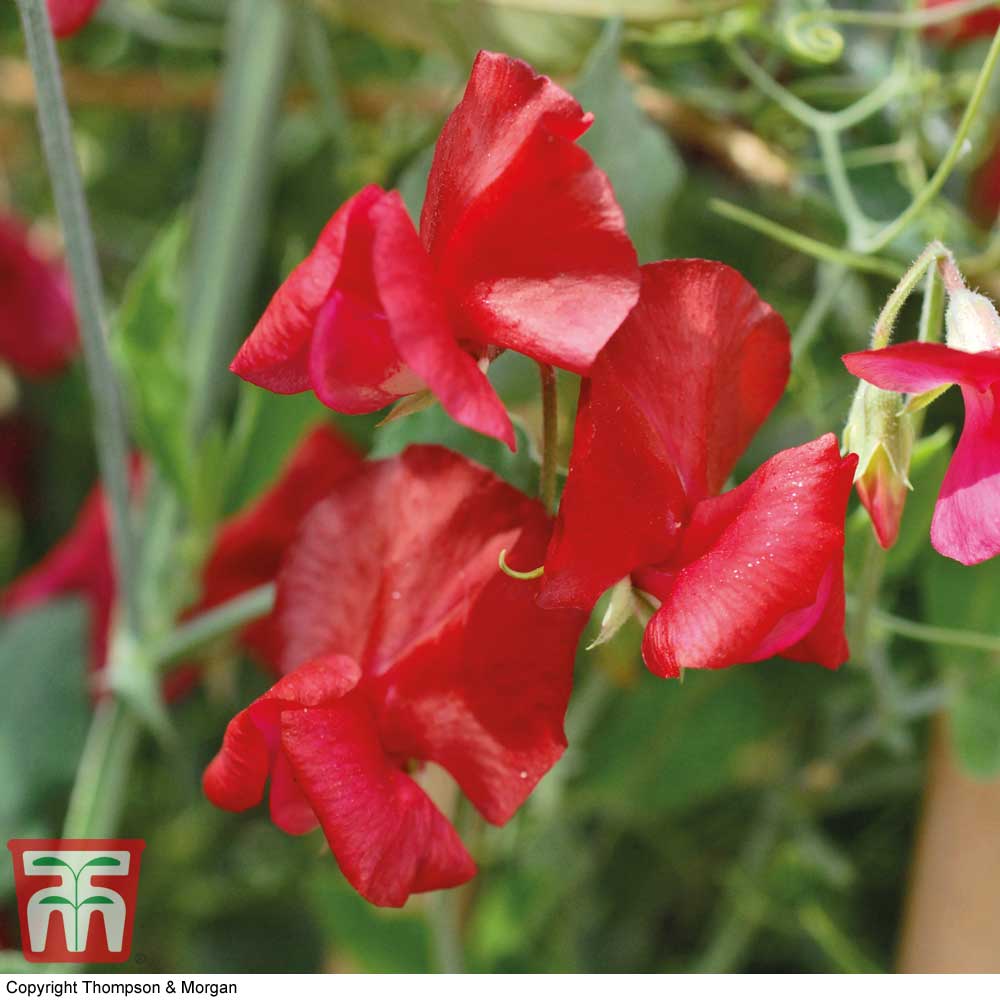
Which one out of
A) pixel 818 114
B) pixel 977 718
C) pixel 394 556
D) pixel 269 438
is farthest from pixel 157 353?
pixel 977 718

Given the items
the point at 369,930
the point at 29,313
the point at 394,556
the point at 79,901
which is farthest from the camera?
the point at 29,313

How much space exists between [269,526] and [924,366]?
→ 0.41 metres

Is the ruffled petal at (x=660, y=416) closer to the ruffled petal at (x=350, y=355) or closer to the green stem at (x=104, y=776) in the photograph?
the ruffled petal at (x=350, y=355)

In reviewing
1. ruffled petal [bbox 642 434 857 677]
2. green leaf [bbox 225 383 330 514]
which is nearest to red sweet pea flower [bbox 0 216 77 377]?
green leaf [bbox 225 383 330 514]

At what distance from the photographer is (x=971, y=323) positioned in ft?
1.03

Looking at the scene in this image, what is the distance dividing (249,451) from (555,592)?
307 millimetres

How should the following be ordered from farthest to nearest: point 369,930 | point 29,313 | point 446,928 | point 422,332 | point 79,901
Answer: point 29,313 < point 369,930 < point 446,928 < point 79,901 < point 422,332

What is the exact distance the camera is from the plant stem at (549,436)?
318 millimetres

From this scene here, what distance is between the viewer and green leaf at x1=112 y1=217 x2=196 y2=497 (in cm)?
49

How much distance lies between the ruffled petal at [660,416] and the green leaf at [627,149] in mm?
114

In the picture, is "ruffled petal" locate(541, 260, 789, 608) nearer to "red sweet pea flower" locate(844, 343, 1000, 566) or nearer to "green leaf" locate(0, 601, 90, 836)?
"red sweet pea flower" locate(844, 343, 1000, 566)

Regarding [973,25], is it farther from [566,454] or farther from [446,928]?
[446,928]

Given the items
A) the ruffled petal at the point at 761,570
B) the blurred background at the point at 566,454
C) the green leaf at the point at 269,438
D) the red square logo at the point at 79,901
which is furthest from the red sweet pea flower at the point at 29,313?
the ruffled petal at the point at 761,570

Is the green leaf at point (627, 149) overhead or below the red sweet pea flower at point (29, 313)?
overhead
